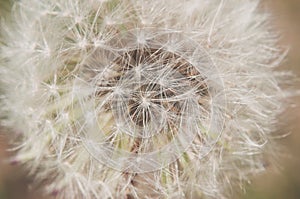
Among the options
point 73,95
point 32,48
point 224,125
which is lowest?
point 224,125

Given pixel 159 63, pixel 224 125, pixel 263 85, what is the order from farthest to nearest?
1. pixel 263 85
2. pixel 224 125
3. pixel 159 63

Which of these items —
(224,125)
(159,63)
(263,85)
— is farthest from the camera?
(263,85)

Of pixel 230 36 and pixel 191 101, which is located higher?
pixel 230 36

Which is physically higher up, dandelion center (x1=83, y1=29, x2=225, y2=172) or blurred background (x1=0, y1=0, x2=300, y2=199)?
dandelion center (x1=83, y1=29, x2=225, y2=172)

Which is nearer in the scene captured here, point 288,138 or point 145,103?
point 145,103

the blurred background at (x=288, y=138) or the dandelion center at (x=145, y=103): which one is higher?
the dandelion center at (x=145, y=103)

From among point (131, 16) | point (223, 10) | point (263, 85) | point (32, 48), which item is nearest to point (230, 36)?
point (223, 10)

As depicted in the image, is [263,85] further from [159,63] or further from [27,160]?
[27,160]

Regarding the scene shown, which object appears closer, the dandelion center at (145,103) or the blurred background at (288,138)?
the dandelion center at (145,103)

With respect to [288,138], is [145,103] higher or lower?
higher

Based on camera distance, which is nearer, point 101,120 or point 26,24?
point 101,120

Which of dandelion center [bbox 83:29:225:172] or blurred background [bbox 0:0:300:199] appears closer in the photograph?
dandelion center [bbox 83:29:225:172]
